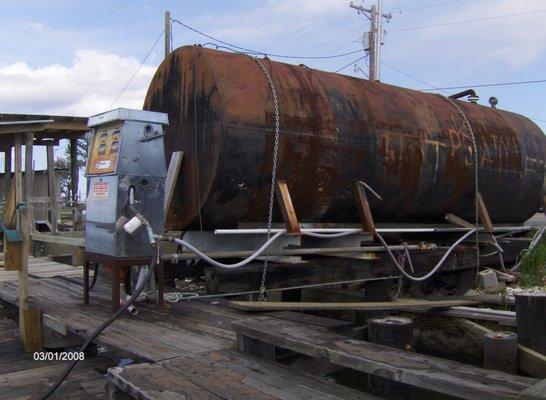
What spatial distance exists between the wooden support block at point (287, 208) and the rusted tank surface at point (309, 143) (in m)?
0.13

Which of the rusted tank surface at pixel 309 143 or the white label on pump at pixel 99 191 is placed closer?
the white label on pump at pixel 99 191

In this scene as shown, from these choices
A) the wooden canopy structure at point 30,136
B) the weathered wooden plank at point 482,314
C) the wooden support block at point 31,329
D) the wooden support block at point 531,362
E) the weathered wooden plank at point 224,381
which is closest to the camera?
the weathered wooden plank at point 224,381

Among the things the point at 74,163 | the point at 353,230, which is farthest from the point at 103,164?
the point at 74,163

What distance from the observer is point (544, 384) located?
2.43m

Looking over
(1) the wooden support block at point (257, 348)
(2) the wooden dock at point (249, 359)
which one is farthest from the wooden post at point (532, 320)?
(1) the wooden support block at point (257, 348)

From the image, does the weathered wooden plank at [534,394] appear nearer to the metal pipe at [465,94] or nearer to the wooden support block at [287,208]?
the wooden support block at [287,208]

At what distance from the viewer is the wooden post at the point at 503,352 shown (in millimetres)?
3633

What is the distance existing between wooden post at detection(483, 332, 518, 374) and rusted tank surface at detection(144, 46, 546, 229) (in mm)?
2720

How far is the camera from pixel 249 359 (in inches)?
140

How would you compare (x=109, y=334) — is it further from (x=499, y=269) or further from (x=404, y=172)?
(x=499, y=269)

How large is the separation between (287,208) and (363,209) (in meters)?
1.11

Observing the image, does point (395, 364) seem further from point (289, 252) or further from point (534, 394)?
point (289, 252)

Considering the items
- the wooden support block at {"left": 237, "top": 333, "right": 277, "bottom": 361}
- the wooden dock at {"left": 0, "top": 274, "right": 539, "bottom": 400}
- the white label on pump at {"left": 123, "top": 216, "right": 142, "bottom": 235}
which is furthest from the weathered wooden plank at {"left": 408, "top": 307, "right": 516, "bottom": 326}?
the white label on pump at {"left": 123, "top": 216, "right": 142, "bottom": 235}

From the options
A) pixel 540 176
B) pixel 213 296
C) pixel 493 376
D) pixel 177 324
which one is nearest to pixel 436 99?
pixel 540 176
